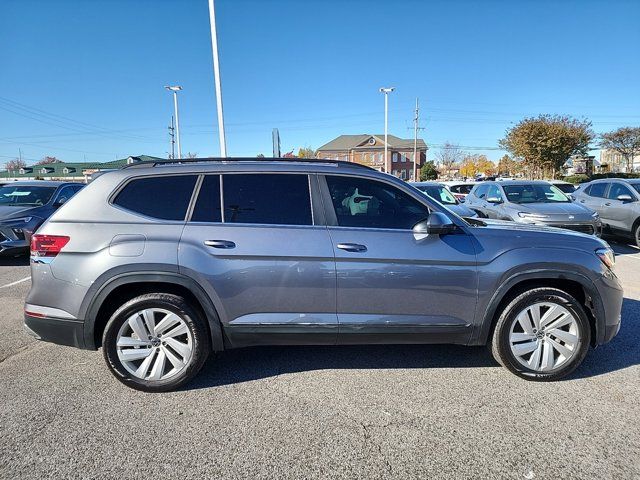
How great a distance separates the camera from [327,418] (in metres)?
2.70

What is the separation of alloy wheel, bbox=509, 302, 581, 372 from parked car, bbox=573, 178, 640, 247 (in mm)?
7699

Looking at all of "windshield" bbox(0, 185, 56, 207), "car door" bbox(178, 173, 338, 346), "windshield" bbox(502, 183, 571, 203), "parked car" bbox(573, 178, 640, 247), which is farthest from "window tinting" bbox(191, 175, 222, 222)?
"parked car" bbox(573, 178, 640, 247)

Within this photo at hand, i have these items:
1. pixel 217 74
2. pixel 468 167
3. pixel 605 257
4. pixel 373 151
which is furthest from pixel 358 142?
pixel 605 257

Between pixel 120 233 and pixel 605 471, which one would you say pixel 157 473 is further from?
pixel 605 471

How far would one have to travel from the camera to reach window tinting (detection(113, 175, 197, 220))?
3.07 meters

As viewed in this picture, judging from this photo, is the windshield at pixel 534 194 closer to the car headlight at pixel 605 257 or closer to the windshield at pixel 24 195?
the car headlight at pixel 605 257

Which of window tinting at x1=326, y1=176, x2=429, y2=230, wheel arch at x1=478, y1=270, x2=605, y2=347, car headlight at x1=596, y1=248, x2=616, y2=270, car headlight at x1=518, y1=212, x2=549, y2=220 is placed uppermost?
window tinting at x1=326, y1=176, x2=429, y2=230

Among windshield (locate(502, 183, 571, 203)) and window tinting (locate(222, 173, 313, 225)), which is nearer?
window tinting (locate(222, 173, 313, 225))

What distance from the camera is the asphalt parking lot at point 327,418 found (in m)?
2.27

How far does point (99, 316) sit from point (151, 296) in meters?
0.47

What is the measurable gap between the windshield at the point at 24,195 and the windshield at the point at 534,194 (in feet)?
34.8

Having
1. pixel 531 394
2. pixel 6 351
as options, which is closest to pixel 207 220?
pixel 6 351

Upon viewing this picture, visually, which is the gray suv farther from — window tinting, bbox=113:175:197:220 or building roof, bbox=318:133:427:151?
building roof, bbox=318:133:427:151

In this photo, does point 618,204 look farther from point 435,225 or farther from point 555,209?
point 435,225
